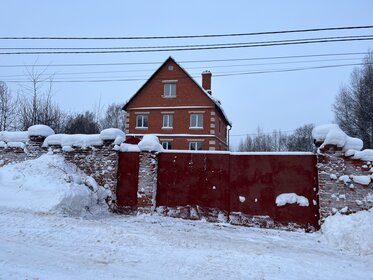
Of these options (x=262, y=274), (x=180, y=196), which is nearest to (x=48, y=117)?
(x=180, y=196)

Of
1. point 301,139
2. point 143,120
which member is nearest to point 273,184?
point 143,120

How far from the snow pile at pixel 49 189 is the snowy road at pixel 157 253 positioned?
0.37 m

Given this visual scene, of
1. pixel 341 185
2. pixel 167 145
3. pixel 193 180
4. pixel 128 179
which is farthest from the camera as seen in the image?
pixel 167 145

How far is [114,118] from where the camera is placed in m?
53.1

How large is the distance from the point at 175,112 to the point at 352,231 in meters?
22.2

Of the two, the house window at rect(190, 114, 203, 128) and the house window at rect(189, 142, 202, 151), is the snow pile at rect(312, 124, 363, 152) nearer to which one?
the house window at rect(189, 142, 202, 151)

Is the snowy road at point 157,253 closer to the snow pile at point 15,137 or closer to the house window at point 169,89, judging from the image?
the snow pile at point 15,137

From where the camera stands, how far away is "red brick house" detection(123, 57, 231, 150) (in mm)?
26719

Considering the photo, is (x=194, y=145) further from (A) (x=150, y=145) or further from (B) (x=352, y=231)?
(B) (x=352, y=231)

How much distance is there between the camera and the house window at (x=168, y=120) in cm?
2784

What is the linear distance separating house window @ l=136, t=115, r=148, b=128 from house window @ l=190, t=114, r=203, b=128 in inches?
177

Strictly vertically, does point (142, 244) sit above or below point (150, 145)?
below

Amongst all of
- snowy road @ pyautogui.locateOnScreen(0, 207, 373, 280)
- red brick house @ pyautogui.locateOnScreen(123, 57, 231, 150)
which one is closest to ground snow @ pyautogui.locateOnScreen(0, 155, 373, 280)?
snowy road @ pyautogui.locateOnScreen(0, 207, 373, 280)

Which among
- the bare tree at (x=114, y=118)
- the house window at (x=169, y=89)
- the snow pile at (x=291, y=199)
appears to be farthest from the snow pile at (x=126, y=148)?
the bare tree at (x=114, y=118)
